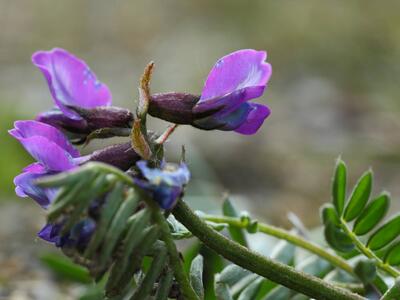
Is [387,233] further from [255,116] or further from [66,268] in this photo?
[66,268]

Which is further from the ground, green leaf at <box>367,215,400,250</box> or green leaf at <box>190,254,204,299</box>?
green leaf at <box>367,215,400,250</box>

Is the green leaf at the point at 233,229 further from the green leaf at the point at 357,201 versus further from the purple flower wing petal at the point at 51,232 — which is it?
the purple flower wing petal at the point at 51,232

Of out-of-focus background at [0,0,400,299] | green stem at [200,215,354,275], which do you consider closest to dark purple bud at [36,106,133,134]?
green stem at [200,215,354,275]

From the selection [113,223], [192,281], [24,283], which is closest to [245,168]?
[24,283]

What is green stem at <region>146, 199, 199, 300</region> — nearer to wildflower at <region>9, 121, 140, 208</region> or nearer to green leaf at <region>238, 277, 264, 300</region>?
wildflower at <region>9, 121, 140, 208</region>

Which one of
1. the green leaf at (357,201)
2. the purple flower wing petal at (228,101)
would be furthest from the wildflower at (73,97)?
the green leaf at (357,201)
